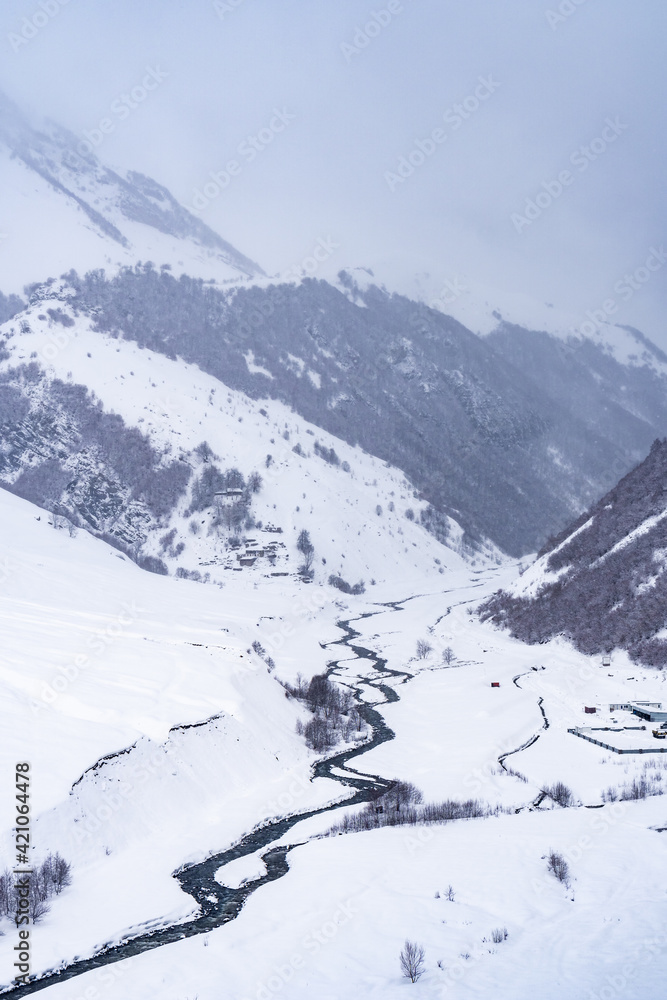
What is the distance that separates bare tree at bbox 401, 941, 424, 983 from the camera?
13281 millimetres

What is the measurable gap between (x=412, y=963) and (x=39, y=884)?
10476 mm

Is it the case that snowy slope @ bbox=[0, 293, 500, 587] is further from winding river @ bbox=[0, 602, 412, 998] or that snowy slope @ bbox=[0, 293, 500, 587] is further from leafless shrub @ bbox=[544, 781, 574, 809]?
leafless shrub @ bbox=[544, 781, 574, 809]

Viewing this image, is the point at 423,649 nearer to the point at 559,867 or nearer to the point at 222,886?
the point at 222,886

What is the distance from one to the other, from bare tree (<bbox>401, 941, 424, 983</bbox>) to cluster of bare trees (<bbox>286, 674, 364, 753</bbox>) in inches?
935

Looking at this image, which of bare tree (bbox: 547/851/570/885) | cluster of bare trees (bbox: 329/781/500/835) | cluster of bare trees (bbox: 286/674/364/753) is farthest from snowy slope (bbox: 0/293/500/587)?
bare tree (bbox: 547/851/570/885)

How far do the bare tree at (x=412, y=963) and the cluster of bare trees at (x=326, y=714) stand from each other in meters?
23.8

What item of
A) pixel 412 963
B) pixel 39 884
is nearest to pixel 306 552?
pixel 39 884

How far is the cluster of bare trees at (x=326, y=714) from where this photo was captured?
3883cm

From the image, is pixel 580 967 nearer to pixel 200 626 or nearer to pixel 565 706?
pixel 565 706

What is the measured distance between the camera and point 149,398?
5659 inches

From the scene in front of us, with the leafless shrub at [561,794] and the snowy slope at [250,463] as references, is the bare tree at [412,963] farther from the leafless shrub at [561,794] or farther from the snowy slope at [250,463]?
the snowy slope at [250,463]

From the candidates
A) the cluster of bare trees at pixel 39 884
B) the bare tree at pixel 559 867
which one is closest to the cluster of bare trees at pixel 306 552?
the cluster of bare trees at pixel 39 884

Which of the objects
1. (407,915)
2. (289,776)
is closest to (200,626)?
(289,776)

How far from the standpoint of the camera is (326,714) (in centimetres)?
4331
